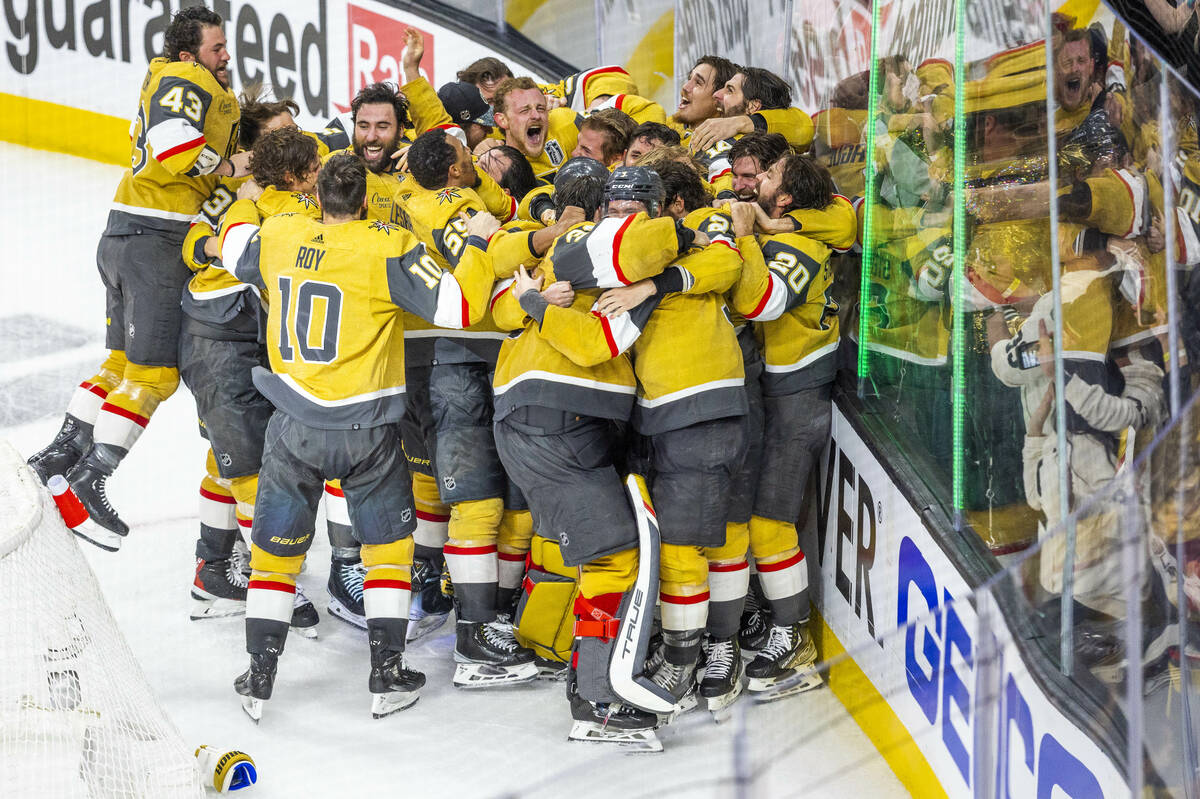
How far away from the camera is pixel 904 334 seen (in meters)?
3.03

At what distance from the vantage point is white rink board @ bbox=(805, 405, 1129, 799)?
1.77m

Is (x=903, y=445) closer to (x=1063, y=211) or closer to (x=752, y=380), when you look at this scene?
(x=752, y=380)

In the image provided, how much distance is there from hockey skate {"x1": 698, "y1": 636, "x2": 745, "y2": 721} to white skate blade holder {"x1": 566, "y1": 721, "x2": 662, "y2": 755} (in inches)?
10.1

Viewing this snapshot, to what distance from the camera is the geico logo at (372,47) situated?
7492mm

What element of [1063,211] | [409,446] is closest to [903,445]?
[1063,211]

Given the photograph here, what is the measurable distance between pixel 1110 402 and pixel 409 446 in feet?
7.01

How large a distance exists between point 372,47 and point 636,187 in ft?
16.6

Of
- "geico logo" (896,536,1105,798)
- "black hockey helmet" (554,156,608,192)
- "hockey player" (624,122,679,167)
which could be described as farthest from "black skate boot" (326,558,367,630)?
"geico logo" (896,536,1105,798)

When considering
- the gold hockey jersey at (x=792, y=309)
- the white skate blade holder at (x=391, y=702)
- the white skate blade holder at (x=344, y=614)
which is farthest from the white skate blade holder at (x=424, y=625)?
the gold hockey jersey at (x=792, y=309)

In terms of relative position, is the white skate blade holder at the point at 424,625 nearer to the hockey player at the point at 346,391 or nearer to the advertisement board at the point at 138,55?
the hockey player at the point at 346,391

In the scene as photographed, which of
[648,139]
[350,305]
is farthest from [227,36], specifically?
[350,305]

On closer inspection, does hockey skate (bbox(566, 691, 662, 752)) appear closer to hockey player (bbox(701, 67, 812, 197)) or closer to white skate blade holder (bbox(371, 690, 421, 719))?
white skate blade holder (bbox(371, 690, 421, 719))

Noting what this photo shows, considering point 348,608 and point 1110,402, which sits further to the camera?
point 348,608

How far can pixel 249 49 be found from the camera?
7.15 metres
